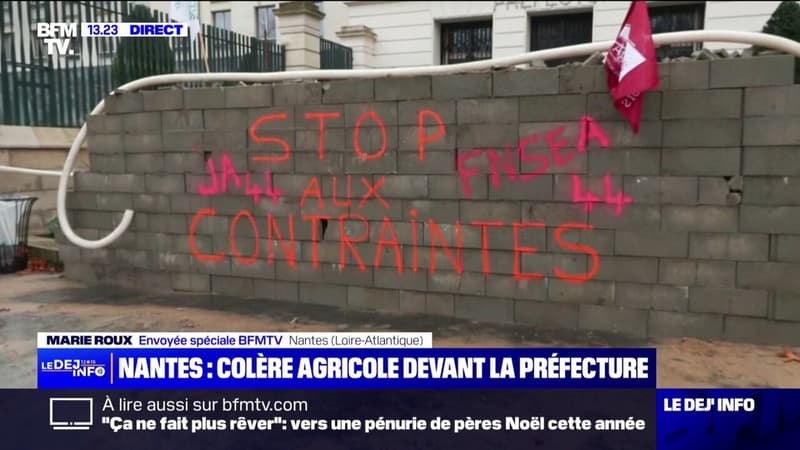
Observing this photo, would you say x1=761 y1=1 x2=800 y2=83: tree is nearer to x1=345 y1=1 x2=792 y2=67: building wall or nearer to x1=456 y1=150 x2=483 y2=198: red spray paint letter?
x1=345 y1=1 x2=792 y2=67: building wall

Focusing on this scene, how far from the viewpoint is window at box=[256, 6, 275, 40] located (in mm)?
21797

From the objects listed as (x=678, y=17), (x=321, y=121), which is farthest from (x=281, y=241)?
(x=678, y=17)

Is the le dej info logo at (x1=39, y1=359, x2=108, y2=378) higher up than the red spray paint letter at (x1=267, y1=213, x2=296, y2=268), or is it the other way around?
the red spray paint letter at (x1=267, y1=213, x2=296, y2=268)

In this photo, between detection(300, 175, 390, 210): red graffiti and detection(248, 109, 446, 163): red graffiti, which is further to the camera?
detection(300, 175, 390, 210): red graffiti

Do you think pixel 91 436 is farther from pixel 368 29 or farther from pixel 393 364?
pixel 368 29

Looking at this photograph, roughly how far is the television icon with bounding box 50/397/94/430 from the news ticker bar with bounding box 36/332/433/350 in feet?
2.57

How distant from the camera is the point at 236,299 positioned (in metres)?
5.56

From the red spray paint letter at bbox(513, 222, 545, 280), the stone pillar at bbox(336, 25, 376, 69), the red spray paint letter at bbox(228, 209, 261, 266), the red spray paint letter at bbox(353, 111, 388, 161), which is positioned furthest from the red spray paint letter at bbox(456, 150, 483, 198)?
the stone pillar at bbox(336, 25, 376, 69)

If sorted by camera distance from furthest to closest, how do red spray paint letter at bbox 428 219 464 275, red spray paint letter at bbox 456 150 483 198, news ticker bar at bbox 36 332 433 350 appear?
red spray paint letter at bbox 428 219 464 275, red spray paint letter at bbox 456 150 483 198, news ticker bar at bbox 36 332 433 350

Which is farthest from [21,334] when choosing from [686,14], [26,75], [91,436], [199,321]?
[686,14]

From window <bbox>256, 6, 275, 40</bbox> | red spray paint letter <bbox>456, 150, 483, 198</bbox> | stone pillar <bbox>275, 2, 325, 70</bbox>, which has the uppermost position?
window <bbox>256, 6, 275, 40</bbox>

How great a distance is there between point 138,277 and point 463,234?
11.4 ft

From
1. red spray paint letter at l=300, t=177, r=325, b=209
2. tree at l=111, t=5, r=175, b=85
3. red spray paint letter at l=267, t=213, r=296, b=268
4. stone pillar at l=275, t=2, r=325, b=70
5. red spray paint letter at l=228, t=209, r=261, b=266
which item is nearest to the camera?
red spray paint letter at l=300, t=177, r=325, b=209
